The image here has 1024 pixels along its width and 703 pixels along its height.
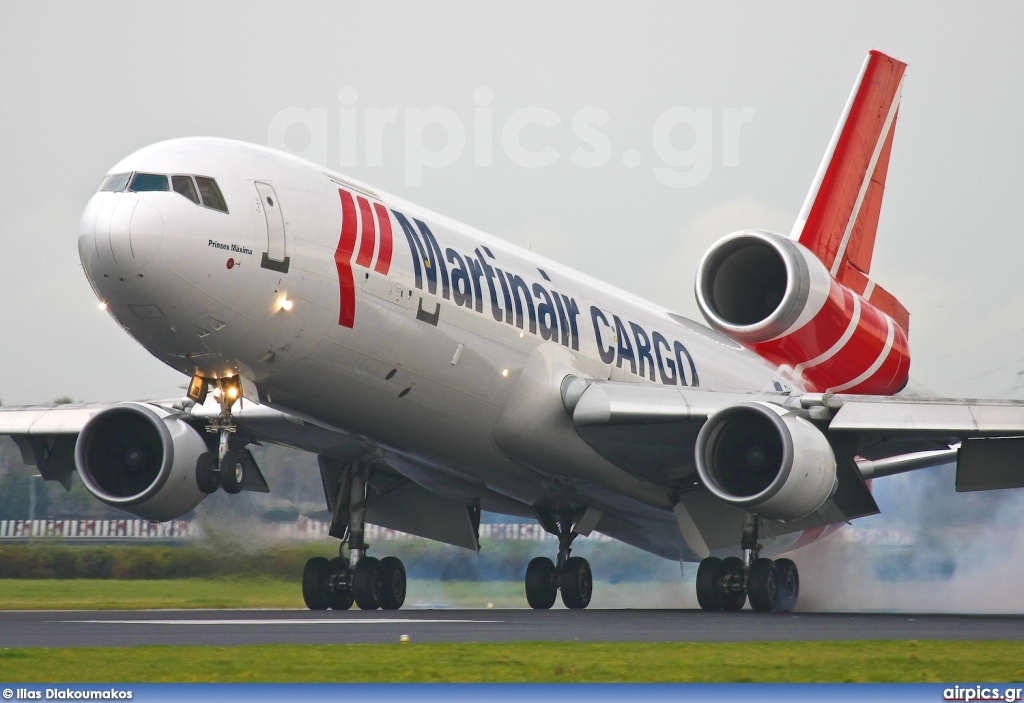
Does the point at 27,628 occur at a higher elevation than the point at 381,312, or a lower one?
lower

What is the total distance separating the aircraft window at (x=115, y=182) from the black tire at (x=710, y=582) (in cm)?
970

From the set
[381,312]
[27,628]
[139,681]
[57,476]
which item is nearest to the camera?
[139,681]

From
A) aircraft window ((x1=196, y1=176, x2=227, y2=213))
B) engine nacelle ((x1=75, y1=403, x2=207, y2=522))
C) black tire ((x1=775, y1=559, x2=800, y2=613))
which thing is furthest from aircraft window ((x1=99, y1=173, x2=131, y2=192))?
black tire ((x1=775, y1=559, x2=800, y2=613))

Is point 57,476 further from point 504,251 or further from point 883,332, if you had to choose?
point 883,332

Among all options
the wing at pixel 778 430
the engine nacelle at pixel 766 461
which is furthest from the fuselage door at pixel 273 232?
the engine nacelle at pixel 766 461

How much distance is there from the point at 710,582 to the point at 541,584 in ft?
11.5

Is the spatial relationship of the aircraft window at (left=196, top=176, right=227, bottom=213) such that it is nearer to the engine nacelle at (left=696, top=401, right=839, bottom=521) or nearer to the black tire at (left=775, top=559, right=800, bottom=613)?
the engine nacelle at (left=696, top=401, right=839, bottom=521)

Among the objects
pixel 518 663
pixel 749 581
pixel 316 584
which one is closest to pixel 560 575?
pixel 749 581

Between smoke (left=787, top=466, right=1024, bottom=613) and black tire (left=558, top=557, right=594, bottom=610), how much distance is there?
4392 mm

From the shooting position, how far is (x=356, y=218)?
1485cm

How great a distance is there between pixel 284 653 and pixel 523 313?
780 cm

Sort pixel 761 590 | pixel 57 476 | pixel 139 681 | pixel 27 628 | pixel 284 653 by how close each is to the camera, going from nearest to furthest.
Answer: pixel 139 681, pixel 284 653, pixel 27 628, pixel 761 590, pixel 57 476

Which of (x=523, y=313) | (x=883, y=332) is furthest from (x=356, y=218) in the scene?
(x=883, y=332)

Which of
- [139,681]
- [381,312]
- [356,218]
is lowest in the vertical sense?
[139,681]
